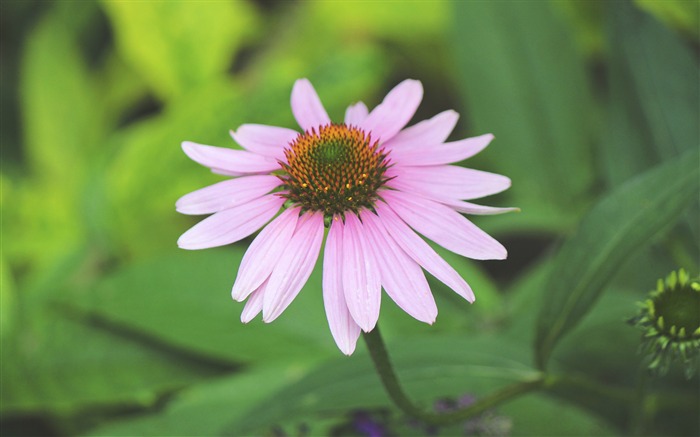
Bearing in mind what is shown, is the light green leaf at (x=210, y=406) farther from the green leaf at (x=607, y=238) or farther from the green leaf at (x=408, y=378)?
the green leaf at (x=607, y=238)

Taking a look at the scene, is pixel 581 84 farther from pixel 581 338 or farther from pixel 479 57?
pixel 581 338

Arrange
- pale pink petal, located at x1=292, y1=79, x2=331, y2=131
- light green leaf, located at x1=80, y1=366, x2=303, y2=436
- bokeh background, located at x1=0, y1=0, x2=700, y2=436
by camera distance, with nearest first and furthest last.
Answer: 1. pale pink petal, located at x1=292, y1=79, x2=331, y2=131
2. bokeh background, located at x1=0, y1=0, x2=700, y2=436
3. light green leaf, located at x1=80, y1=366, x2=303, y2=436

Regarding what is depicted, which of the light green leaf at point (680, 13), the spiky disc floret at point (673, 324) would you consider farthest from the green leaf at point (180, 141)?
the spiky disc floret at point (673, 324)

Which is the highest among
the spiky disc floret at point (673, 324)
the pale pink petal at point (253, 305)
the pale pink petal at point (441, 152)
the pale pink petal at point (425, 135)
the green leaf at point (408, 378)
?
the pale pink petal at point (425, 135)

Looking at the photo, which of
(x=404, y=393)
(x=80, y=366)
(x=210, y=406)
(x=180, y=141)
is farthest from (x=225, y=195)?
(x=180, y=141)

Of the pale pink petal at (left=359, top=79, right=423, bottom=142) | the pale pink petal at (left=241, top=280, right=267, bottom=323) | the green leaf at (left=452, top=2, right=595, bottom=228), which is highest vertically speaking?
the green leaf at (left=452, top=2, right=595, bottom=228)

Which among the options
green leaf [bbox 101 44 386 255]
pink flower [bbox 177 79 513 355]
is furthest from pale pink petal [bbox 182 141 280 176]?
green leaf [bbox 101 44 386 255]

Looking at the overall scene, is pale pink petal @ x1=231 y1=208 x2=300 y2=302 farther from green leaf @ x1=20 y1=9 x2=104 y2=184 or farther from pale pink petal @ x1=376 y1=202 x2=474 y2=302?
green leaf @ x1=20 y1=9 x2=104 y2=184
